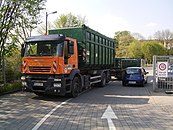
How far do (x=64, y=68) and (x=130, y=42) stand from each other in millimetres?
60581

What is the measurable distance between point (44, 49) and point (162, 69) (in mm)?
7262

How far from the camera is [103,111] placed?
8594 millimetres

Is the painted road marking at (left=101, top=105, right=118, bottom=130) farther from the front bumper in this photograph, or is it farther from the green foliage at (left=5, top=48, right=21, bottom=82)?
the green foliage at (left=5, top=48, right=21, bottom=82)

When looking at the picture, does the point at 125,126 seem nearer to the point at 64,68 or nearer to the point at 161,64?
the point at 64,68

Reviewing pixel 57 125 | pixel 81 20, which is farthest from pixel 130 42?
pixel 57 125

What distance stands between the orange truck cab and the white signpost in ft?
17.3

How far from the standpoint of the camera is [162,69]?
1420cm

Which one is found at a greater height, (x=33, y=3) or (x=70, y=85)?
(x=33, y=3)

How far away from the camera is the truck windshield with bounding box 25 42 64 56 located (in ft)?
34.9

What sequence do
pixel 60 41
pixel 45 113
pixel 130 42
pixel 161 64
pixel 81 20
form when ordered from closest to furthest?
pixel 45 113 < pixel 60 41 < pixel 161 64 < pixel 81 20 < pixel 130 42

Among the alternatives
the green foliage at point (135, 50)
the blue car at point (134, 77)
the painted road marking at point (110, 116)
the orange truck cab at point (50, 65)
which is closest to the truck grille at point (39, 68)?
the orange truck cab at point (50, 65)

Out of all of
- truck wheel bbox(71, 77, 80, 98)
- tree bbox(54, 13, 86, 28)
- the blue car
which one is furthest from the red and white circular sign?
tree bbox(54, 13, 86, 28)

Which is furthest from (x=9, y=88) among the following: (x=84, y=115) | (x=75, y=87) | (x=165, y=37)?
(x=165, y=37)

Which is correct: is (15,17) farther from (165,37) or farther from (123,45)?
(165,37)
